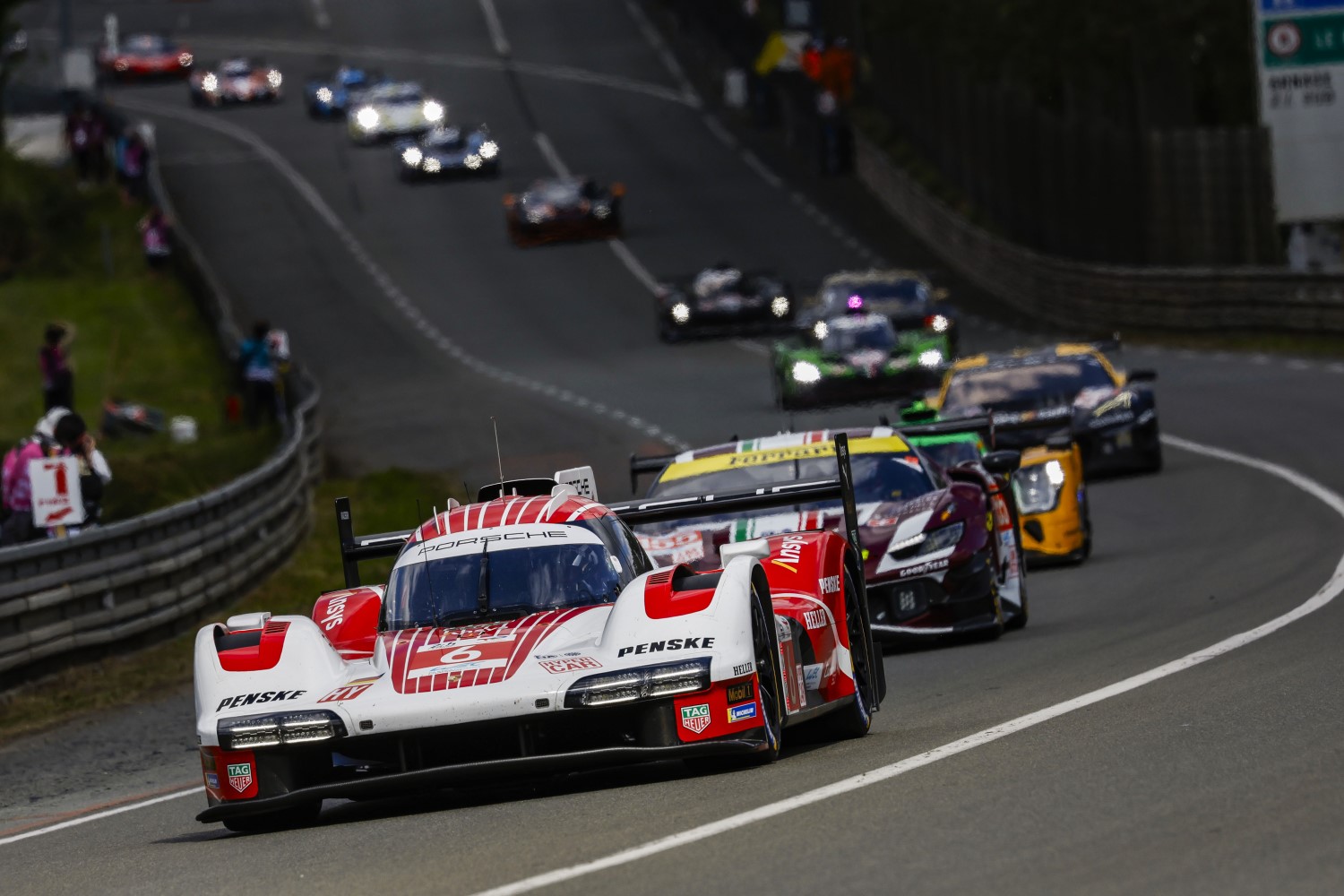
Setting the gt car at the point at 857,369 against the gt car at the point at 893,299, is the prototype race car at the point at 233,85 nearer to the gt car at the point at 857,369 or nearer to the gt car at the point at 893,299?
the gt car at the point at 893,299

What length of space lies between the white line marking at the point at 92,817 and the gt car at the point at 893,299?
2635 centimetres

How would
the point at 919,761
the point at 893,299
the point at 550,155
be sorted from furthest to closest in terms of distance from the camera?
the point at 550,155, the point at 893,299, the point at 919,761

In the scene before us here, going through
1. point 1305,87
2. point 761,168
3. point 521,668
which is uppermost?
point 1305,87

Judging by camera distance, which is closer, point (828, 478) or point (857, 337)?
point (828, 478)

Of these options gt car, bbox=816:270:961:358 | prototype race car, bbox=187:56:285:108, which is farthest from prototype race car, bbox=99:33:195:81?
gt car, bbox=816:270:961:358

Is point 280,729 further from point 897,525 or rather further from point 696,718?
point 897,525

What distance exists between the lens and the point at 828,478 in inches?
566

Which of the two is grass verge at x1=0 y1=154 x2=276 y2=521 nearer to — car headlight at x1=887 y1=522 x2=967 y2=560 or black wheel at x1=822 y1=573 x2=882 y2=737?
car headlight at x1=887 y1=522 x2=967 y2=560

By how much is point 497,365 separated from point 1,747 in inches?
1204

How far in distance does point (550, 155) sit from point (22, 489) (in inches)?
2064

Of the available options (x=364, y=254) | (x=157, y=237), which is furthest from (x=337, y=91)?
(x=157, y=237)

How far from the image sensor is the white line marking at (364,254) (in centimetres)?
3975

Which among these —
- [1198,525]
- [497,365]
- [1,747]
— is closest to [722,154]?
[497,365]

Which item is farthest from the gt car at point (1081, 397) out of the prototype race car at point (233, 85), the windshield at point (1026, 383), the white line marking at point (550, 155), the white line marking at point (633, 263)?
the prototype race car at point (233, 85)
